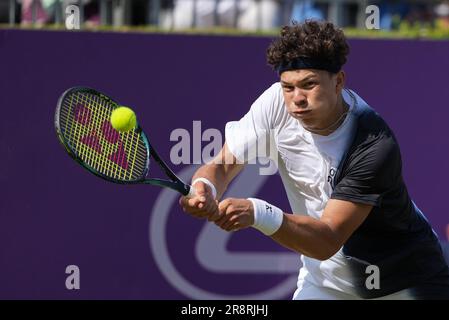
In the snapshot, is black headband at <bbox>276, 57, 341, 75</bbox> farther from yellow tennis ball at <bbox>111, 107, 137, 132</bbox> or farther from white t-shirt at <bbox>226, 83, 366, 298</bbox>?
yellow tennis ball at <bbox>111, 107, 137, 132</bbox>

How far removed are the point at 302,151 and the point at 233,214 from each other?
2.30ft

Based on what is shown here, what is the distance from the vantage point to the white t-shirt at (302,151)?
4132 millimetres

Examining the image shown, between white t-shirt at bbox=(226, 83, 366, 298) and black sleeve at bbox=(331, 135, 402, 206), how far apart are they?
102 mm

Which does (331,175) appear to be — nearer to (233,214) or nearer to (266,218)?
(266,218)

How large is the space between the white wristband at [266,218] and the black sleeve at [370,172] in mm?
346

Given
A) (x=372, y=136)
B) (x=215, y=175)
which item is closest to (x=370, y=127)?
(x=372, y=136)

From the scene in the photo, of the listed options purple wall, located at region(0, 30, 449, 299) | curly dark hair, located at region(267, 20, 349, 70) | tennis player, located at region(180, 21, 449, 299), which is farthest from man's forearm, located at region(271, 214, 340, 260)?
purple wall, located at region(0, 30, 449, 299)

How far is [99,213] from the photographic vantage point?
20.1ft

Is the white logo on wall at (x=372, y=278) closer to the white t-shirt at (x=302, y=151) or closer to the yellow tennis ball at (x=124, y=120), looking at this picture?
the white t-shirt at (x=302, y=151)

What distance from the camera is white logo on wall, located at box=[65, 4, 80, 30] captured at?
602 cm

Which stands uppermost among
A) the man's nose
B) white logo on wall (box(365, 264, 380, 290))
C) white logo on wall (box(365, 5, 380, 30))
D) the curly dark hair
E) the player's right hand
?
white logo on wall (box(365, 5, 380, 30))

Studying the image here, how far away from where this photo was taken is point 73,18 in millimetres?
6012
